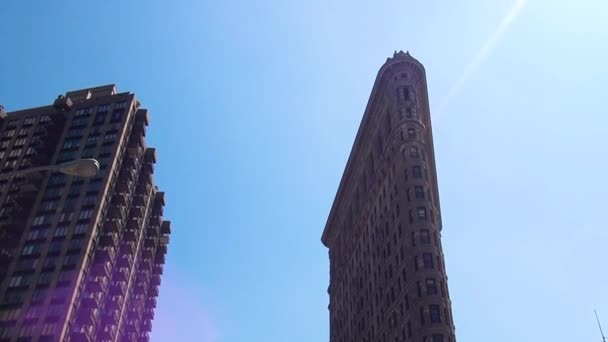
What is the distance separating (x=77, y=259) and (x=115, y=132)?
31905 mm

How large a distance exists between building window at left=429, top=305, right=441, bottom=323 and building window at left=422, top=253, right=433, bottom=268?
553 centimetres

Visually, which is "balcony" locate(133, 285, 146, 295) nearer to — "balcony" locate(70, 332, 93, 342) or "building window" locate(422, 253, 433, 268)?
"balcony" locate(70, 332, 93, 342)

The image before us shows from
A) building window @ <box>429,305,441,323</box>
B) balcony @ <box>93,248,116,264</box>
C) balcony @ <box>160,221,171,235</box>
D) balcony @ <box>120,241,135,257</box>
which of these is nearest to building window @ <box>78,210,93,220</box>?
balcony @ <box>93,248,116,264</box>

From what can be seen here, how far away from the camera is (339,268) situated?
11494 cm

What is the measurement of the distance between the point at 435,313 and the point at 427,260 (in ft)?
23.5

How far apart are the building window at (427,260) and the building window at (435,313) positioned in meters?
5.53

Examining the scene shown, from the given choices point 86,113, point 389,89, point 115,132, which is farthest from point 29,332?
point 389,89

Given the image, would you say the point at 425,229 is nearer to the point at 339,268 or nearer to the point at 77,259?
the point at 339,268

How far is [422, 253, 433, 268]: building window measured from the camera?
67500 millimetres

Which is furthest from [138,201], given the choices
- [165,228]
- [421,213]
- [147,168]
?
[421,213]

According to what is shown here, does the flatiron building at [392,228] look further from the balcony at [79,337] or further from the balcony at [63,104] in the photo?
the balcony at [63,104]

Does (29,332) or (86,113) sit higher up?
(86,113)

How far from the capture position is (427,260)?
223ft

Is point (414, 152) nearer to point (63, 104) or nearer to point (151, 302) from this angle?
point (151, 302)
